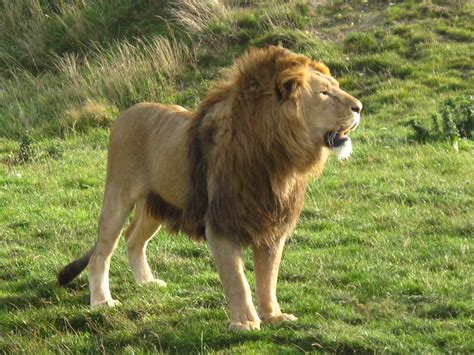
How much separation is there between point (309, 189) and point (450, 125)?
7.19ft

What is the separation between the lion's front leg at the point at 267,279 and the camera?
662 cm

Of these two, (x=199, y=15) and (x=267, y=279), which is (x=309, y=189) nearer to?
(x=267, y=279)

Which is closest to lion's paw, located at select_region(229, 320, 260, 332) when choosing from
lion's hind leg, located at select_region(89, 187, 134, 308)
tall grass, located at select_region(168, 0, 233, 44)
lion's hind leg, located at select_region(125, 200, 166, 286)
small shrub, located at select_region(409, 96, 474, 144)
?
lion's hind leg, located at select_region(89, 187, 134, 308)

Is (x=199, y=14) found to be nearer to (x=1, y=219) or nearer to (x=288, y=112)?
(x=1, y=219)

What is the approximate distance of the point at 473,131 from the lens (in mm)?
12117

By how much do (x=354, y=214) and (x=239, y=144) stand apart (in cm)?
320

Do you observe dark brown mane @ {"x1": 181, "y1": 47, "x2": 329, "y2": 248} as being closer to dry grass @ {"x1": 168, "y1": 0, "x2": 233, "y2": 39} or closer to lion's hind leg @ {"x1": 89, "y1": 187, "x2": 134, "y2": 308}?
lion's hind leg @ {"x1": 89, "y1": 187, "x2": 134, "y2": 308}

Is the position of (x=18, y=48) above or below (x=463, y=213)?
below

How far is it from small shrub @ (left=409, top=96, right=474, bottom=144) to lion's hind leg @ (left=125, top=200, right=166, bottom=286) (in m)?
4.69

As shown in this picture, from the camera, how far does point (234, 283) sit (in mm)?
6316

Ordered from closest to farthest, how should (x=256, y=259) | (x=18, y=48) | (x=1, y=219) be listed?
(x=256, y=259) < (x=1, y=219) < (x=18, y=48)

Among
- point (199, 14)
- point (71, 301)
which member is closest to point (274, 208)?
point (71, 301)

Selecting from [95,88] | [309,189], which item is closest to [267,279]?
[309,189]

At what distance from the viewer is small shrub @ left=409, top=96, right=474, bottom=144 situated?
1155 centimetres
